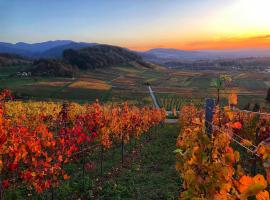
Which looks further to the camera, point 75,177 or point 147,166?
point 147,166

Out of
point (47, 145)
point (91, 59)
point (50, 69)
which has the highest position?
point (91, 59)

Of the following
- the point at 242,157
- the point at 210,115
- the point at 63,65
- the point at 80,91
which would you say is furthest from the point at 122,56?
the point at 210,115

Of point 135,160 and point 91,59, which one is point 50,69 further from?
point 135,160

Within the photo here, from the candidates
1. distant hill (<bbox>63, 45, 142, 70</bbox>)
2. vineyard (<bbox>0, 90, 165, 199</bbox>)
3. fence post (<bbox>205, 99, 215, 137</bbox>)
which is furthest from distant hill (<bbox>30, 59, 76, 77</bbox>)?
fence post (<bbox>205, 99, 215, 137</bbox>)

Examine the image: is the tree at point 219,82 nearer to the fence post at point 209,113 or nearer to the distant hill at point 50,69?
the fence post at point 209,113

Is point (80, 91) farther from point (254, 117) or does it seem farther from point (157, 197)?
point (157, 197)

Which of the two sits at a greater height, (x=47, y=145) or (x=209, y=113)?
(x=209, y=113)

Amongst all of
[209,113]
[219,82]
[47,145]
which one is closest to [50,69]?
[47,145]

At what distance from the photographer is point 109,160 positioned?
1898cm

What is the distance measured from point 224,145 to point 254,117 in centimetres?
1387

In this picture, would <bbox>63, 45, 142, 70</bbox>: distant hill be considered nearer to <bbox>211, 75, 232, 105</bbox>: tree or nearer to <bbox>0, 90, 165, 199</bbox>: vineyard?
<bbox>0, 90, 165, 199</bbox>: vineyard

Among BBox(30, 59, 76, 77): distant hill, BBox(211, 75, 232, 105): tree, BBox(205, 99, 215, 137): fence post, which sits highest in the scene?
BBox(211, 75, 232, 105): tree

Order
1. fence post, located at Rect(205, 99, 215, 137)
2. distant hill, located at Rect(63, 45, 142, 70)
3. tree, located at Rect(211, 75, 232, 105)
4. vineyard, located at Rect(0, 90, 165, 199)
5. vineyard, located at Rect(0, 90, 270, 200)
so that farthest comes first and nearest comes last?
distant hill, located at Rect(63, 45, 142, 70) < vineyard, located at Rect(0, 90, 165, 199) < tree, located at Rect(211, 75, 232, 105) < fence post, located at Rect(205, 99, 215, 137) < vineyard, located at Rect(0, 90, 270, 200)

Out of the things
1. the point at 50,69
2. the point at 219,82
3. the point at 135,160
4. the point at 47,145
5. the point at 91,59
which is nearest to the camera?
the point at 219,82
